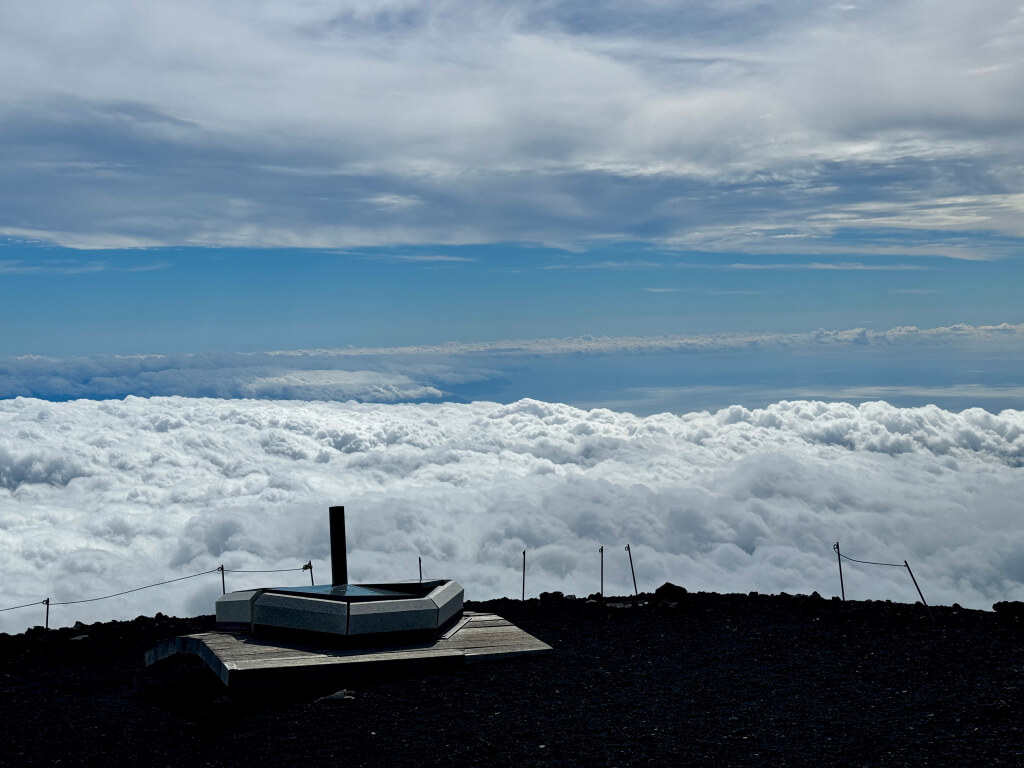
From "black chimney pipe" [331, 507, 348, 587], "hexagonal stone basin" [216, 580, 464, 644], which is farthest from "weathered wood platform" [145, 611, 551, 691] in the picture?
"black chimney pipe" [331, 507, 348, 587]

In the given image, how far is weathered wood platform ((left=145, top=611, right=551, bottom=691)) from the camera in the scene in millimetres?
17750

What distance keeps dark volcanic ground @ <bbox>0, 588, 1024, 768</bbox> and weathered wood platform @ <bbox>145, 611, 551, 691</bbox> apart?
34 centimetres

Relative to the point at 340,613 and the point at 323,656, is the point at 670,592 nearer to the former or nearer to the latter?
the point at 340,613

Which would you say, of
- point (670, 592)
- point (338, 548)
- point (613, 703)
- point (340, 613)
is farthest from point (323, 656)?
point (670, 592)

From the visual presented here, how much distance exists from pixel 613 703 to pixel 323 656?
585 centimetres

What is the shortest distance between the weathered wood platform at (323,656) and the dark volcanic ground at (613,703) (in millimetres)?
340

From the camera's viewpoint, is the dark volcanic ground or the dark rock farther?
the dark rock

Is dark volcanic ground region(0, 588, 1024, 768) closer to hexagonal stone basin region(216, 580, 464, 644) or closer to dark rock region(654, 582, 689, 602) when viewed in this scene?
hexagonal stone basin region(216, 580, 464, 644)

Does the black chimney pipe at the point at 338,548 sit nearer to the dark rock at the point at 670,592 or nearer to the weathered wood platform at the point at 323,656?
the weathered wood platform at the point at 323,656

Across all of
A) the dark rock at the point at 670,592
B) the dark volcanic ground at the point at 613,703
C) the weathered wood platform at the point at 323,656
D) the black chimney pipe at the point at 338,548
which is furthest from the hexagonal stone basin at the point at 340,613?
the dark rock at the point at 670,592

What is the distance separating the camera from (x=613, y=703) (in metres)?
16.4

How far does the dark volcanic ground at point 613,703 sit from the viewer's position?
14039 millimetres

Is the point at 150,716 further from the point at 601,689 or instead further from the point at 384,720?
the point at 601,689

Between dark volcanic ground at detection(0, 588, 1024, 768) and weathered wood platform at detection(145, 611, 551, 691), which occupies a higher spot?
weathered wood platform at detection(145, 611, 551, 691)
